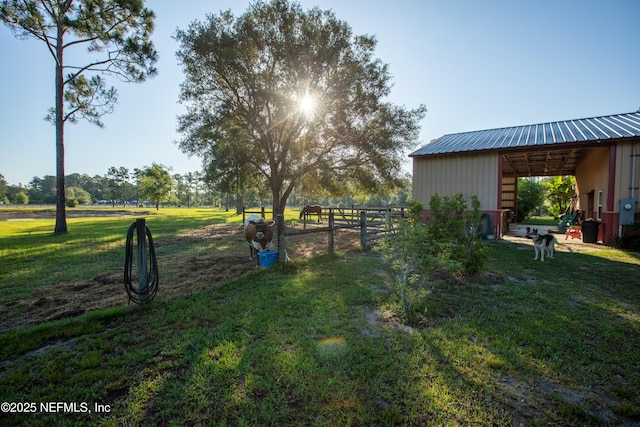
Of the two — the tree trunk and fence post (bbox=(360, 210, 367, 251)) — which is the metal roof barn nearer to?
fence post (bbox=(360, 210, 367, 251))

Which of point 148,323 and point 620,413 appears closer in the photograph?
point 620,413

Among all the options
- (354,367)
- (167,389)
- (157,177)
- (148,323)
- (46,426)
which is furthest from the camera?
(157,177)

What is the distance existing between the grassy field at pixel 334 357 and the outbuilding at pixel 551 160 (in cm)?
675

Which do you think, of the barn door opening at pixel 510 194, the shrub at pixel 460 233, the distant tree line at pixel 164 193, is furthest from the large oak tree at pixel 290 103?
the shrub at pixel 460 233

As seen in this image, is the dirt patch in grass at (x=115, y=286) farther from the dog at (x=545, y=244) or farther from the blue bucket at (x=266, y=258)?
the dog at (x=545, y=244)

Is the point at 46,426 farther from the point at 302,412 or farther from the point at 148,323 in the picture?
the point at 302,412

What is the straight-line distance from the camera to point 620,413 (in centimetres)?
202

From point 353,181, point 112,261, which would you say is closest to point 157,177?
point 353,181

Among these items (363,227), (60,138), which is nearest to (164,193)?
(60,138)

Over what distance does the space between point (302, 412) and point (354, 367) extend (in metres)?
0.69

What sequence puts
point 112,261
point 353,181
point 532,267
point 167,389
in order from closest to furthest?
1. point 167,389
2. point 532,267
3. point 112,261
4. point 353,181

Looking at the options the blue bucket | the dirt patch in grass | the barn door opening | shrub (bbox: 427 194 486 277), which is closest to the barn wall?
shrub (bbox: 427 194 486 277)

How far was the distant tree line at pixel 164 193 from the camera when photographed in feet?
62.5

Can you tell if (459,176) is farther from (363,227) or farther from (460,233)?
(460,233)
